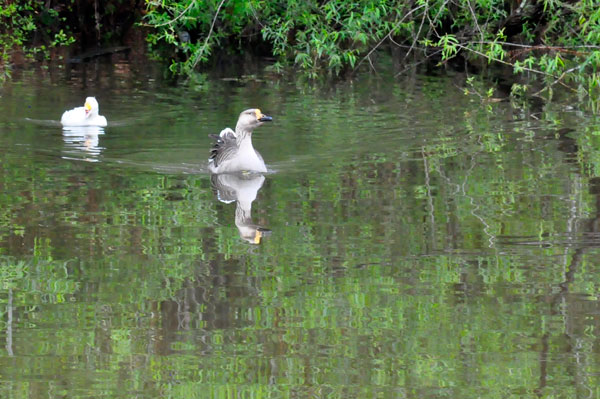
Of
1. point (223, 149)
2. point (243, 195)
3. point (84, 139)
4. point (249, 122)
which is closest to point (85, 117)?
point (84, 139)

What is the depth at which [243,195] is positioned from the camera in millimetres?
12281

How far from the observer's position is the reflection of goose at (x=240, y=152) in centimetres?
1352

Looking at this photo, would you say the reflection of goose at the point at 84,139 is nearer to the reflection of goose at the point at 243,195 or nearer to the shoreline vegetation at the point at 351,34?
the reflection of goose at the point at 243,195

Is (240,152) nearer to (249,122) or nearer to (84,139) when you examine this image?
(249,122)

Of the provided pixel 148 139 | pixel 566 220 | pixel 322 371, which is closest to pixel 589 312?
pixel 322 371

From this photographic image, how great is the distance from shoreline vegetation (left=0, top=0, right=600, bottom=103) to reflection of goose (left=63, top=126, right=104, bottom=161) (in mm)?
2287

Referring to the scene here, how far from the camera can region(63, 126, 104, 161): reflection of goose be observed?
605 inches

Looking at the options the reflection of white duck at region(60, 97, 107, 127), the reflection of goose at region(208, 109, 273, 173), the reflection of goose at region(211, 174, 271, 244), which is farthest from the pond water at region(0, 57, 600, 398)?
the reflection of white duck at region(60, 97, 107, 127)

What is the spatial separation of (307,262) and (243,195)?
10.5 feet

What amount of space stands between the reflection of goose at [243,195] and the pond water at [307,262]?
0.03m

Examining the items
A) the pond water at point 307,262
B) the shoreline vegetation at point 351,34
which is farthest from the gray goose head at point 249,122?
the shoreline vegetation at point 351,34

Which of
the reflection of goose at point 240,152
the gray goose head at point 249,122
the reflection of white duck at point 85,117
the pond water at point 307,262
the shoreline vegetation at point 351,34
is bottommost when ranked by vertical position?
the pond water at point 307,262

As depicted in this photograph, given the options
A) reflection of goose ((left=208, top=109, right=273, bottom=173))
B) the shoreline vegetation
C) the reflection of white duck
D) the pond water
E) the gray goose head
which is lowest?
the pond water

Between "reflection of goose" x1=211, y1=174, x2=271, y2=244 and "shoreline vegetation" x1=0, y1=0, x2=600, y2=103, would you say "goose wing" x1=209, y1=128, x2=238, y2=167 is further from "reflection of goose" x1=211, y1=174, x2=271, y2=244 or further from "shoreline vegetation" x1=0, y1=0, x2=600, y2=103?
"shoreline vegetation" x1=0, y1=0, x2=600, y2=103
